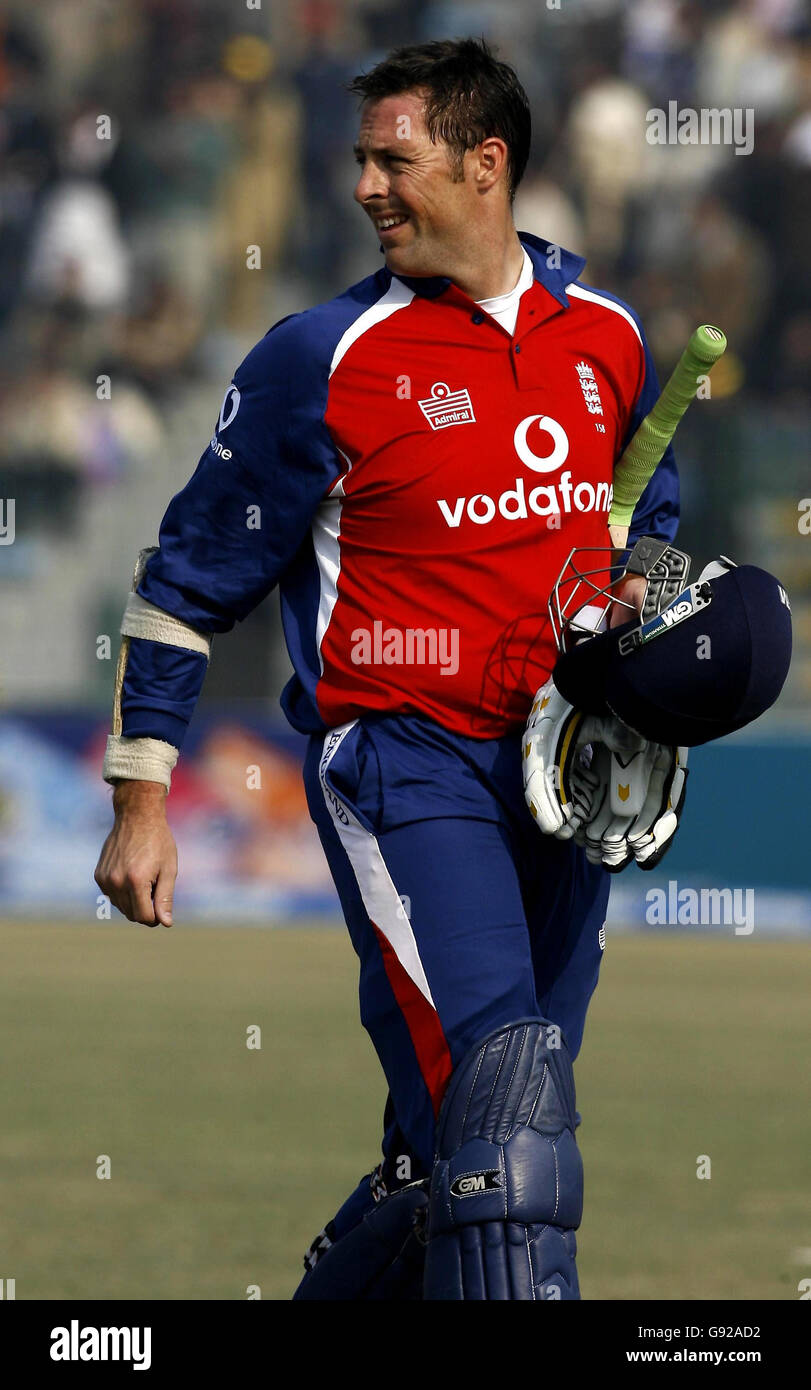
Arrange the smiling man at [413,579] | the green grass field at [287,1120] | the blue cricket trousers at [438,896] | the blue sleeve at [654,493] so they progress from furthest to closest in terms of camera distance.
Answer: the green grass field at [287,1120] < the blue sleeve at [654,493] < the smiling man at [413,579] < the blue cricket trousers at [438,896]

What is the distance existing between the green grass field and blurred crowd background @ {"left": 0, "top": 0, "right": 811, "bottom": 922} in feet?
16.1

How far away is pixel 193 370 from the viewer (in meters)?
15.7

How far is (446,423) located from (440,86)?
59cm

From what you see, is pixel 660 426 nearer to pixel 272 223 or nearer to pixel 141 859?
pixel 141 859

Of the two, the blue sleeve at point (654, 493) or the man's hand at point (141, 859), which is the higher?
the blue sleeve at point (654, 493)

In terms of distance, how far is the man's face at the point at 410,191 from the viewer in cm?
333

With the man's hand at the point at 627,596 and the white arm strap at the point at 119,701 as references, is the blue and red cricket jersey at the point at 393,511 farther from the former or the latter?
the man's hand at the point at 627,596

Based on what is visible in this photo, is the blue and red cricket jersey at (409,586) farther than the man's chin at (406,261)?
No

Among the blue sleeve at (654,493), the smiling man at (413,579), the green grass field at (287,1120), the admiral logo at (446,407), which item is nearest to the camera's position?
the smiling man at (413,579)

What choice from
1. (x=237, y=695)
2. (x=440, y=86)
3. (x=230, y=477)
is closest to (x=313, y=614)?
(x=230, y=477)

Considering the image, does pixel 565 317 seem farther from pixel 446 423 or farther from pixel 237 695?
pixel 237 695

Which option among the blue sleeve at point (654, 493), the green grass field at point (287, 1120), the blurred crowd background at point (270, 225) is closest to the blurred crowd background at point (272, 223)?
the blurred crowd background at point (270, 225)

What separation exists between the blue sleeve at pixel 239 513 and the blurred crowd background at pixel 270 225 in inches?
427

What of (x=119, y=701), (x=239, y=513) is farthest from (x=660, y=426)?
(x=119, y=701)
